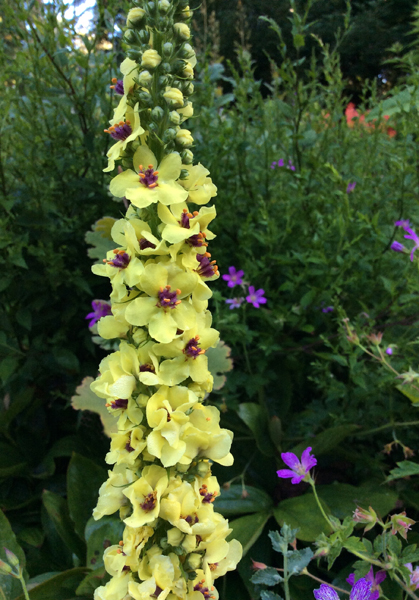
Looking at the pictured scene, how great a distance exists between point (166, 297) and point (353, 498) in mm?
1026

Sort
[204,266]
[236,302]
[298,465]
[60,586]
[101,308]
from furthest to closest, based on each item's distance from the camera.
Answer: [236,302], [101,308], [60,586], [298,465], [204,266]

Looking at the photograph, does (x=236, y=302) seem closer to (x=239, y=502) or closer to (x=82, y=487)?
(x=239, y=502)

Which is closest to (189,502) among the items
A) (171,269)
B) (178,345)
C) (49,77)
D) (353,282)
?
(178,345)

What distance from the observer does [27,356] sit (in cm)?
162

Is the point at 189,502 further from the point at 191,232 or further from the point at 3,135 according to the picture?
the point at 3,135

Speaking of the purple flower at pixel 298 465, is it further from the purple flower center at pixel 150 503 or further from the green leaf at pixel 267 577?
the purple flower center at pixel 150 503

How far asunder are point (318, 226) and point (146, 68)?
1.20m

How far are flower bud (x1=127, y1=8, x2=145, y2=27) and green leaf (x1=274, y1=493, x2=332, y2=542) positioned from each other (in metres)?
1.20

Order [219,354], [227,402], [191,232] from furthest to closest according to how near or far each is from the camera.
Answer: [227,402], [219,354], [191,232]

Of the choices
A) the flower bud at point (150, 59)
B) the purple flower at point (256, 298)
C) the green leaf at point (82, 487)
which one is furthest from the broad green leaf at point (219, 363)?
the flower bud at point (150, 59)

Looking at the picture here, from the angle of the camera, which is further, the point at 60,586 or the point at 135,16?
the point at 60,586

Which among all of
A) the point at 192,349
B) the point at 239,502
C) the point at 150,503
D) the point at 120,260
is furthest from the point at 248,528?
the point at 120,260

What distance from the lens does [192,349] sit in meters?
0.69

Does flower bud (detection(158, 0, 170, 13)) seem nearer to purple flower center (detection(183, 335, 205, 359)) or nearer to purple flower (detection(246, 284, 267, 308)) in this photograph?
purple flower center (detection(183, 335, 205, 359))
